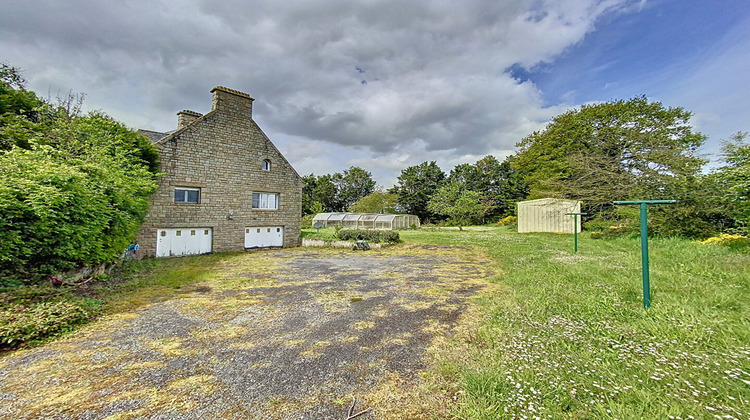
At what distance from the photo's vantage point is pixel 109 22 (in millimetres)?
7906

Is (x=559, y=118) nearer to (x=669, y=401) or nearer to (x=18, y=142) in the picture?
(x=669, y=401)

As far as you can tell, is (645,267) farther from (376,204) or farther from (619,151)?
(376,204)

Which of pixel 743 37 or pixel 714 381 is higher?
pixel 743 37

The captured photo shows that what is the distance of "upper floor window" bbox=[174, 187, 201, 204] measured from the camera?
12249mm

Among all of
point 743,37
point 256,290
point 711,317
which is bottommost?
point 256,290

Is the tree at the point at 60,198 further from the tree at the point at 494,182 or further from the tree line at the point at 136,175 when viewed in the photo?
the tree at the point at 494,182

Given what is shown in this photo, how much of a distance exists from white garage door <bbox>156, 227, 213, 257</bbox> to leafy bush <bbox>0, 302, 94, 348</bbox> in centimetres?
804

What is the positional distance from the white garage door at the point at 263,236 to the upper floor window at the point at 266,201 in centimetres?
110

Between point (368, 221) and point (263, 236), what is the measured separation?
51.8 feet

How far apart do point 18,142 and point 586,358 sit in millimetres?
14149

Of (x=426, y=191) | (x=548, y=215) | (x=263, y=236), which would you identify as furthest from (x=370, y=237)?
(x=426, y=191)

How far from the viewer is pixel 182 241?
1224 cm

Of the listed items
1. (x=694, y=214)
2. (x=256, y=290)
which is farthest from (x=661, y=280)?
(x=694, y=214)

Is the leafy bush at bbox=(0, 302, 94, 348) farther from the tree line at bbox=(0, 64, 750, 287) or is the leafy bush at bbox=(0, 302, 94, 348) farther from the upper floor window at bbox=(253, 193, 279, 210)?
the upper floor window at bbox=(253, 193, 279, 210)
